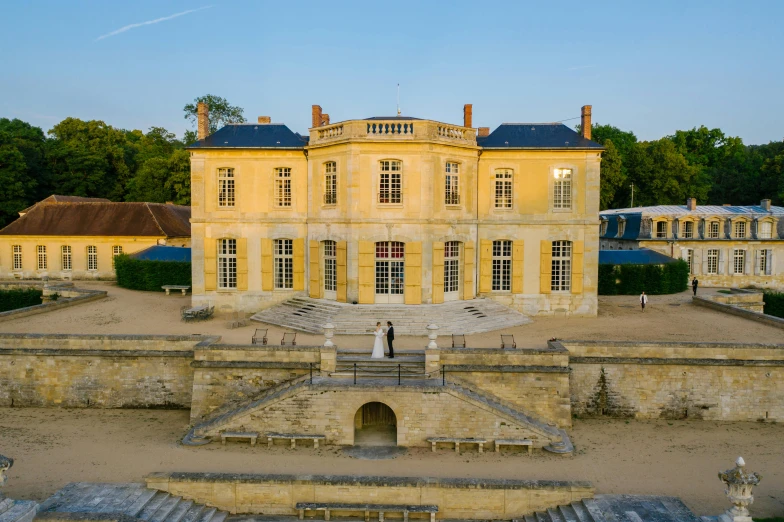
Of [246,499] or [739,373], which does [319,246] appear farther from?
[739,373]

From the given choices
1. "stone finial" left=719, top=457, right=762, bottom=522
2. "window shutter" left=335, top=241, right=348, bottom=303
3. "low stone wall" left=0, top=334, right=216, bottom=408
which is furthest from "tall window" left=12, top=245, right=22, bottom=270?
"stone finial" left=719, top=457, right=762, bottom=522

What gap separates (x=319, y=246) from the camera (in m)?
22.5

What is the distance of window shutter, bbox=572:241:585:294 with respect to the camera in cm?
2316

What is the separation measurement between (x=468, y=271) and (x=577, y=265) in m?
4.35

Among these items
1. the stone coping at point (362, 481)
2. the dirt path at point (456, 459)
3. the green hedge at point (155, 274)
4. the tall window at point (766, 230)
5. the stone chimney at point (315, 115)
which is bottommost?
the dirt path at point (456, 459)

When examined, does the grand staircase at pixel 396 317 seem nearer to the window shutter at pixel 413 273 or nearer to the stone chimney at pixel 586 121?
the window shutter at pixel 413 273

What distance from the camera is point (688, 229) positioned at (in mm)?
35938

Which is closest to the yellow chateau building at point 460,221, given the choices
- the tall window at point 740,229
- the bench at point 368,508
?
the bench at point 368,508

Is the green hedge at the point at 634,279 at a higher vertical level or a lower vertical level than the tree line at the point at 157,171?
lower

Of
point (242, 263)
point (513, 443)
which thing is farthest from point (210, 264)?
point (513, 443)

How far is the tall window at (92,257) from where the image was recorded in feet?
118

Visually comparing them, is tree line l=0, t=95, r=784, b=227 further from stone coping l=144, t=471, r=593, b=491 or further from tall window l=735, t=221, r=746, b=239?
stone coping l=144, t=471, r=593, b=491

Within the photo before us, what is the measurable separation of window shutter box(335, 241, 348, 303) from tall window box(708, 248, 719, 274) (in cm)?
2491

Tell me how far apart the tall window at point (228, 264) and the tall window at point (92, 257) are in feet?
54.5
